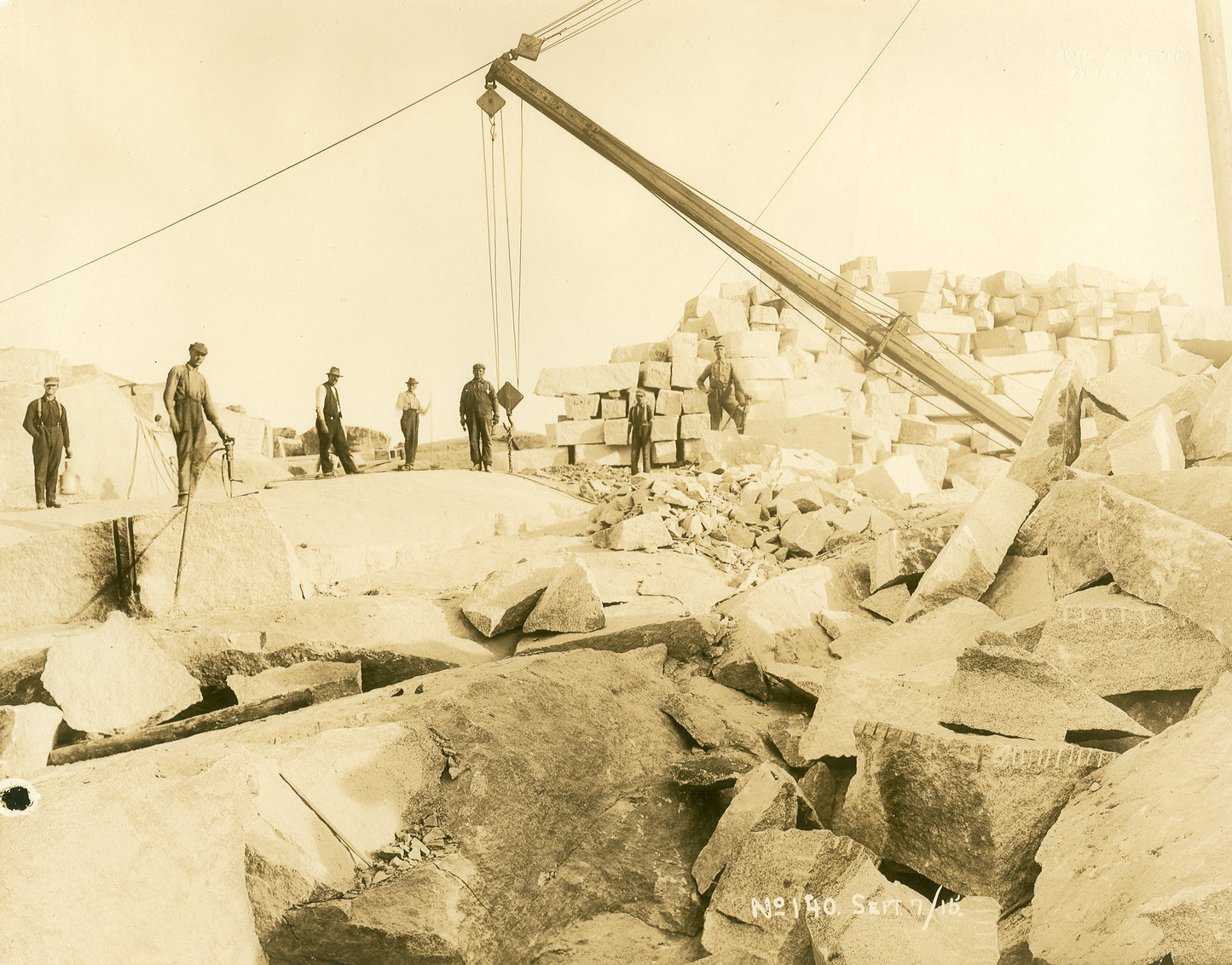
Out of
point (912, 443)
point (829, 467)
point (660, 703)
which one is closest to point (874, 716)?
point (660, 703)

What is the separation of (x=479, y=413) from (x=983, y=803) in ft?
33.7

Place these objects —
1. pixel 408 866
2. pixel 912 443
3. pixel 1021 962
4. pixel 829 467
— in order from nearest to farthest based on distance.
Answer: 1. pixel 1021 962
2. pixel 408 866
3. pixel 829 467
4. pixel 912 443

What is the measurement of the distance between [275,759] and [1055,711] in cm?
267

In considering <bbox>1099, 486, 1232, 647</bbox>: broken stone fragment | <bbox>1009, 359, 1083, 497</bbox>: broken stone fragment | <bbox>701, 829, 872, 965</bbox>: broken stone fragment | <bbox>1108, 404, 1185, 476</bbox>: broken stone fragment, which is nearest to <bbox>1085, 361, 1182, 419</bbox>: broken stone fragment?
<bbox>1009, 359, 1083, 497</bbox>: broken stone fragment

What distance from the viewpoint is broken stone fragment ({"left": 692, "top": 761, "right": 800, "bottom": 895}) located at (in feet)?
9.64

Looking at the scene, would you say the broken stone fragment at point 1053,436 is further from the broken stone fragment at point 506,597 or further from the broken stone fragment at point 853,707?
the broken stone fragment at point 506,597

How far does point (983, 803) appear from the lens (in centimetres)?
250

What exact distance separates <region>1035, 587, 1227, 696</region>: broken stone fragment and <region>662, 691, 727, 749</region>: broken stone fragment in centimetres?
143

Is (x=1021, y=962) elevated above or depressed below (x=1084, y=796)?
below

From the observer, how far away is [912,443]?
1435cm

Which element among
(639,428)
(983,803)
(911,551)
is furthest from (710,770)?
(639,428)

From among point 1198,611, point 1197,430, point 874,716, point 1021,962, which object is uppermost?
point 1197,430

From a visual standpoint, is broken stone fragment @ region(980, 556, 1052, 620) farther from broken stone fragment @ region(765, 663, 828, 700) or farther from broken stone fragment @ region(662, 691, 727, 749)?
broken stone fragment @ region(662, 691, 727, 749)

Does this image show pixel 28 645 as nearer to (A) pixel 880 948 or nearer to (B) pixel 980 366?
(A) pixel 880 948
